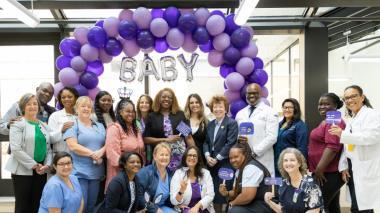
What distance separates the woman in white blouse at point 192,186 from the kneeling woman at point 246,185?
0.75ft

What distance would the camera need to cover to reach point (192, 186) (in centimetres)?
391

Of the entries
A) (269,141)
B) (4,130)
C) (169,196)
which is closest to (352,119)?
(269,141)

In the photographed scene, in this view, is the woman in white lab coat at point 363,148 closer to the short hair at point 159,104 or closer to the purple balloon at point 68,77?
the short hair at point 159,104

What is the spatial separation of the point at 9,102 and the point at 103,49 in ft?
8.34

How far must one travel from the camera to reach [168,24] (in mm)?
4711

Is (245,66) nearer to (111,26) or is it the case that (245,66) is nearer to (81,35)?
(111,26)

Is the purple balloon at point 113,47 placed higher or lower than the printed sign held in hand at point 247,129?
higher

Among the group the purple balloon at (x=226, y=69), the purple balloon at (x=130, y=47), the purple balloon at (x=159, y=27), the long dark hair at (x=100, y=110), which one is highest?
the purple balloon at (x=159, y=27)

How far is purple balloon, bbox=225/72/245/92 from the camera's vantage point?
461 cm

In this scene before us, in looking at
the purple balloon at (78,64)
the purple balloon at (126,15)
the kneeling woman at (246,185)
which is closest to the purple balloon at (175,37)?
the purple balloon at (126,15)

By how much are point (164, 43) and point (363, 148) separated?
2.44 metres

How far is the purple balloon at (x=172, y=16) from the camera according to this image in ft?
15.3

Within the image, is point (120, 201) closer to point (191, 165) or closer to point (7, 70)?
point (191, 165)

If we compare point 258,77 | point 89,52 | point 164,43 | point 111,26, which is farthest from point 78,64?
point 258,77
